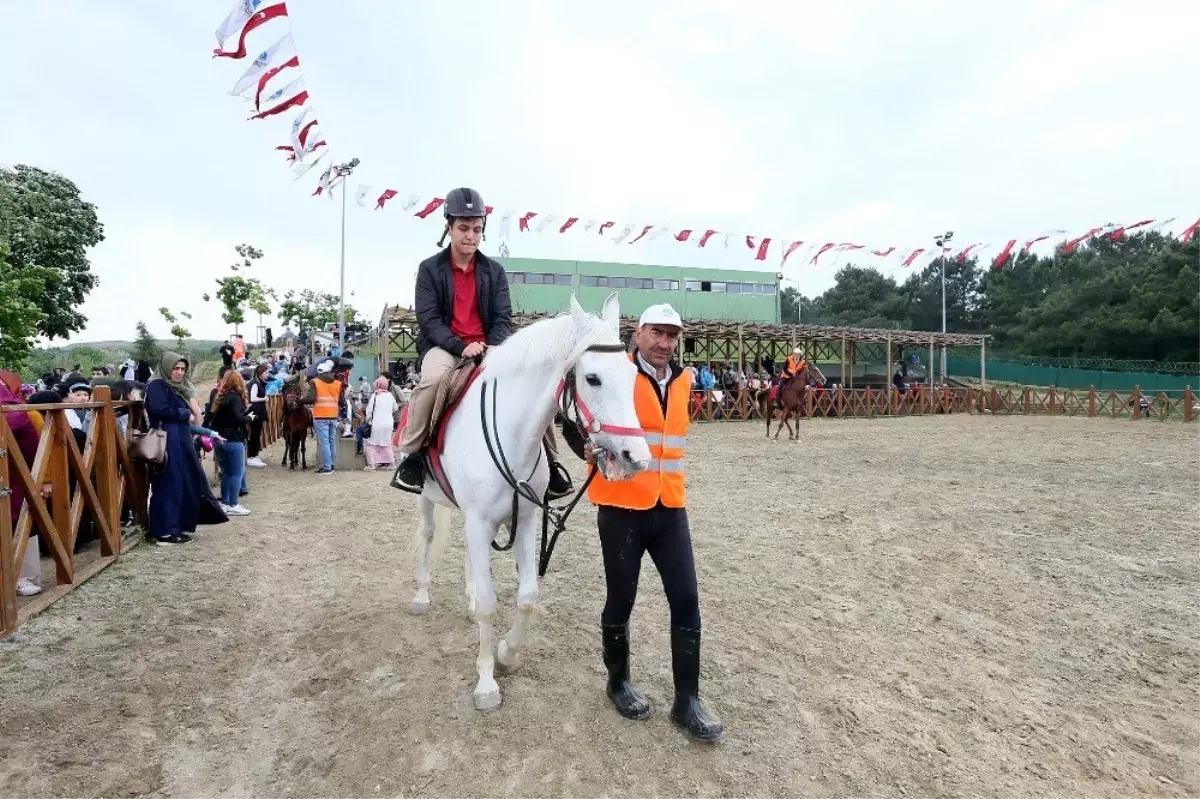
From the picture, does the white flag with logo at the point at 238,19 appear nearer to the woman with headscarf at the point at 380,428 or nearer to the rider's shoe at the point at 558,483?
the woman with headscarf at the point at 380,428

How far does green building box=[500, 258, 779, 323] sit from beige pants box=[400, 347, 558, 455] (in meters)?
28.9

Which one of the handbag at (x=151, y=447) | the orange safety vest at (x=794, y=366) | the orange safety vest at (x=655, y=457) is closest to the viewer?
the orange safety vest at (x=655, y=457)

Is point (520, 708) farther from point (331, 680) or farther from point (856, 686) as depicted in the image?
point (856, 686)

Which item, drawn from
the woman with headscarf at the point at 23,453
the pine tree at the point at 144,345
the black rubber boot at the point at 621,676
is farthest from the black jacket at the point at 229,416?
the pine tree at the point at 144,345

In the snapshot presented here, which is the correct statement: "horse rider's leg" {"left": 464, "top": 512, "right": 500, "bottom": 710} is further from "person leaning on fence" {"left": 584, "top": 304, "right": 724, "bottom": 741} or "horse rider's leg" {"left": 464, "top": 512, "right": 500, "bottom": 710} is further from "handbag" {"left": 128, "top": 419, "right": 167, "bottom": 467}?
"handbag" {"left": 128, "top": 419, "right": 167, "bottom": 467}

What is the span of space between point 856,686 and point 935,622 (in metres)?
1.31

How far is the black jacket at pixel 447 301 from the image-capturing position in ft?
12.9

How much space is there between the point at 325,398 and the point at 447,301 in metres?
8.23

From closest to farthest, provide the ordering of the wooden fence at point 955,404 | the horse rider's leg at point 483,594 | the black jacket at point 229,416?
the horse rider's leg at point 483,594 < the black jacket at point 229,416 < the wooden fence at point 955,404

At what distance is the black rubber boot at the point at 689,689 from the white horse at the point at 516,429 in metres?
0.85

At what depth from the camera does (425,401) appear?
3.82 meters

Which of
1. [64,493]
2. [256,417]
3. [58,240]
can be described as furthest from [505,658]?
[58,240]

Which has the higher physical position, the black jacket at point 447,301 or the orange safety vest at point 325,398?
the black jacket at point 447,301

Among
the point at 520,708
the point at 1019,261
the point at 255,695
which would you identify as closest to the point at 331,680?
the point at 255,695
